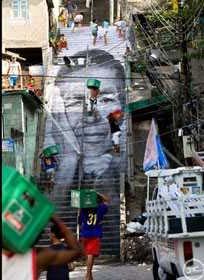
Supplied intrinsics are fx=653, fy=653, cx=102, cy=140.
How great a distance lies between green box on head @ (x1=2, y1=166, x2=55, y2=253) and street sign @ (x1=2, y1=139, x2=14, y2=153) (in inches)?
721

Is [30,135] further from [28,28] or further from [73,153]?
[28,28]

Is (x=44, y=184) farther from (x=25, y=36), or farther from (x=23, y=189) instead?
(x=23, y=189)

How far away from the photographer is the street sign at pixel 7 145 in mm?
21469

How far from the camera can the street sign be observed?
21469mm

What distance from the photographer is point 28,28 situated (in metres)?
28.5

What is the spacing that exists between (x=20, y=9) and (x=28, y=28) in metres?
0.89

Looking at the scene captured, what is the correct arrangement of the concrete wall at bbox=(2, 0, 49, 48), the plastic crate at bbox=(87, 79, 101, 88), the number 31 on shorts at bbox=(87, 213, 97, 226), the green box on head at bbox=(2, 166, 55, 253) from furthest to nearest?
the concrete wall at bbox=(2, 0, 49, 48)
the plastic crate at bbox=(87, 79, 101, 88)
the number 31 on shorts at bbox=(87, 213, 97, 226)
the green box on head at bbox=(2, 166, 55, 253)

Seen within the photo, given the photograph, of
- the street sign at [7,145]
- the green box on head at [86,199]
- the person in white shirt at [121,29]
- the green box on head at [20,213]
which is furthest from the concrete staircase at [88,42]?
the green box on head at [20,213]

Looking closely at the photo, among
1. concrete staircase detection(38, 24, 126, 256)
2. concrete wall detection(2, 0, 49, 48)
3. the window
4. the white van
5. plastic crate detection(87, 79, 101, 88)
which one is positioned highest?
the window

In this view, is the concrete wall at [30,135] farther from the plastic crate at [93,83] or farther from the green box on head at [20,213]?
the green box on head at [20,213]

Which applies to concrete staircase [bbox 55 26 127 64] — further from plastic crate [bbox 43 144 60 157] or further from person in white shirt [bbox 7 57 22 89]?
plastic crate [bbox 43 144 60 157]

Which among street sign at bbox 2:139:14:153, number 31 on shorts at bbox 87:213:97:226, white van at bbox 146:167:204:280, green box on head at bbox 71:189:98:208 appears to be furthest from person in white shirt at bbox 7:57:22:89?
white van at bbox 146:167:204:280

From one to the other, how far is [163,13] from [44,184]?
9865 millimetres

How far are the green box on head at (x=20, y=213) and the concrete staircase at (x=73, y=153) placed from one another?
44.3 ft
